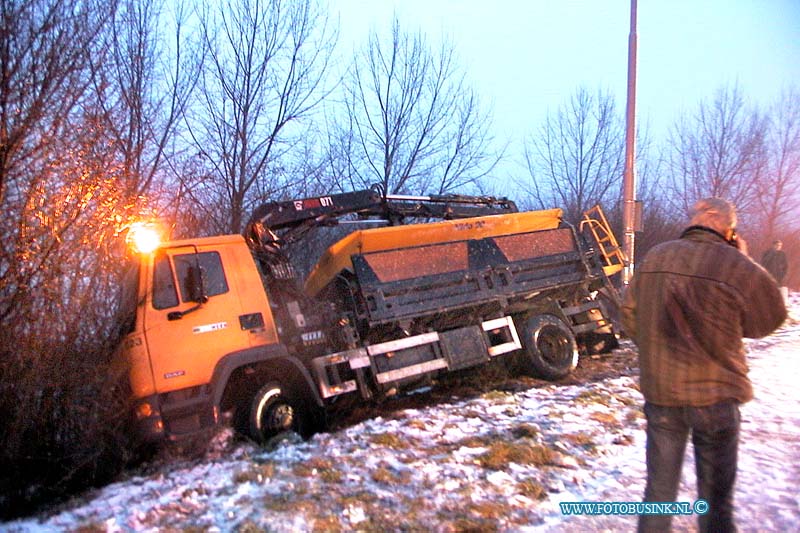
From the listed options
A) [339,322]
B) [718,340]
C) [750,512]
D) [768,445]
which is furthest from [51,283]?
[768,445]

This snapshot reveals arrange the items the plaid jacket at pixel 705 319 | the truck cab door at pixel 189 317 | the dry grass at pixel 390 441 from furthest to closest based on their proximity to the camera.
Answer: the truck cab door at pixel 189 317, the dry grass at pixel 390 441, the plaid jacket at pixel 705 319

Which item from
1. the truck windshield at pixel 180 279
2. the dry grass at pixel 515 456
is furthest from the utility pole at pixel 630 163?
the truck windshield at pixel 180 279

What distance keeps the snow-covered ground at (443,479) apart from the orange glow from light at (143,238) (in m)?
2.03

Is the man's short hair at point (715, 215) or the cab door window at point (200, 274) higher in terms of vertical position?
the cab door window at point (200, 274)

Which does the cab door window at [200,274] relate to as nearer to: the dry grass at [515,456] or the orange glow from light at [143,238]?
the orange glow from light at [143,238]

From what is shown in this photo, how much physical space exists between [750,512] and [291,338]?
468 cm

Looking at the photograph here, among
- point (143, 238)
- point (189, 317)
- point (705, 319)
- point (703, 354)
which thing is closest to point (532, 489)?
point (703, 354)

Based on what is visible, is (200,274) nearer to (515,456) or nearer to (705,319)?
(515,456)

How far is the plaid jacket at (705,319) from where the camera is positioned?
3002 mm

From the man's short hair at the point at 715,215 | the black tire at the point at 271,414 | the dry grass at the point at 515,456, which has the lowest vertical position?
the dry grass at the point at 515,456

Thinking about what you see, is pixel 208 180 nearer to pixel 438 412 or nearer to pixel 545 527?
pixel 438 412

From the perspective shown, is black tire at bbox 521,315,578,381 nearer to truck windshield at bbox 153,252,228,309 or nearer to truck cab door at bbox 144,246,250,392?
truck cab door at bbox 144,246,250,392

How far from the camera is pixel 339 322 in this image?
7.44m

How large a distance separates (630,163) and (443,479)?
9.01 m
